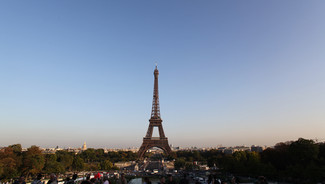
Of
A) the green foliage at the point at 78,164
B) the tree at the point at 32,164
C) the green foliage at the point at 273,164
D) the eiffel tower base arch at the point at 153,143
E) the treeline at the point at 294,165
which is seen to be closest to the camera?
the treeline at the point at 294,165

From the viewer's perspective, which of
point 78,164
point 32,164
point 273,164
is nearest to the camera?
point 32,164

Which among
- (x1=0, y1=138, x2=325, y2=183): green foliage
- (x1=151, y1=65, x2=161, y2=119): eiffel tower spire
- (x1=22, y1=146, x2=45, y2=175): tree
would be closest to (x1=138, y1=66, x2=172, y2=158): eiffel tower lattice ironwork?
(x1=151, y1=65, x2=161, y2=119): eiffel tower spire

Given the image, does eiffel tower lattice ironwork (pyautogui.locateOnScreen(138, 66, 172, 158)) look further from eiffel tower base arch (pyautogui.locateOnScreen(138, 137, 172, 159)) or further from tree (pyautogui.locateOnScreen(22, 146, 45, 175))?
tree (pyautogui.locateOnScreen(22, 146, 45, 175))

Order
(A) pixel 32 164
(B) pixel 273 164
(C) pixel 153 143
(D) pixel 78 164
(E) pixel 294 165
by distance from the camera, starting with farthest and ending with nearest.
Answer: (C) pixel 153 143
(D) pixel 78 164
(B) pixel 273 164
(A) pixel 32 164
(E) pixel 294 165

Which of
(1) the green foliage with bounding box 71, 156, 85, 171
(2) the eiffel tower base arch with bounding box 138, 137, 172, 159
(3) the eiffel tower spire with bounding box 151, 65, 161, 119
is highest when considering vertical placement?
(3) the eiffel tower spire with bounding box 151, 65, 161, 119

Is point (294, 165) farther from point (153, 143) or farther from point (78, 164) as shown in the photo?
point (78, 164)

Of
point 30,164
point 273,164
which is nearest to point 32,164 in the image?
point 30,164

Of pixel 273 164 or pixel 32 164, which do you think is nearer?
pixel 32 164

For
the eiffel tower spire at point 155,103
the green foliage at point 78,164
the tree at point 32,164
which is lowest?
the green foliage at point 78,164

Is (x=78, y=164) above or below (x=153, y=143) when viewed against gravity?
below

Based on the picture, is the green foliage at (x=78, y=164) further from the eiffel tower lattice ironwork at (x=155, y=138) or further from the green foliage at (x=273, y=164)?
the eiffel tower lattice ironwork at (x=155, y=138)

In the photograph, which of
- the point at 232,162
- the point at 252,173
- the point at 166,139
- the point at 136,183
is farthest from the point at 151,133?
the point at 136,183

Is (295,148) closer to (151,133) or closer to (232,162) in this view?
(232,162)

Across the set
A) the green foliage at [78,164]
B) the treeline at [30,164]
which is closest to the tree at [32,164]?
the treeline at [30,164]
